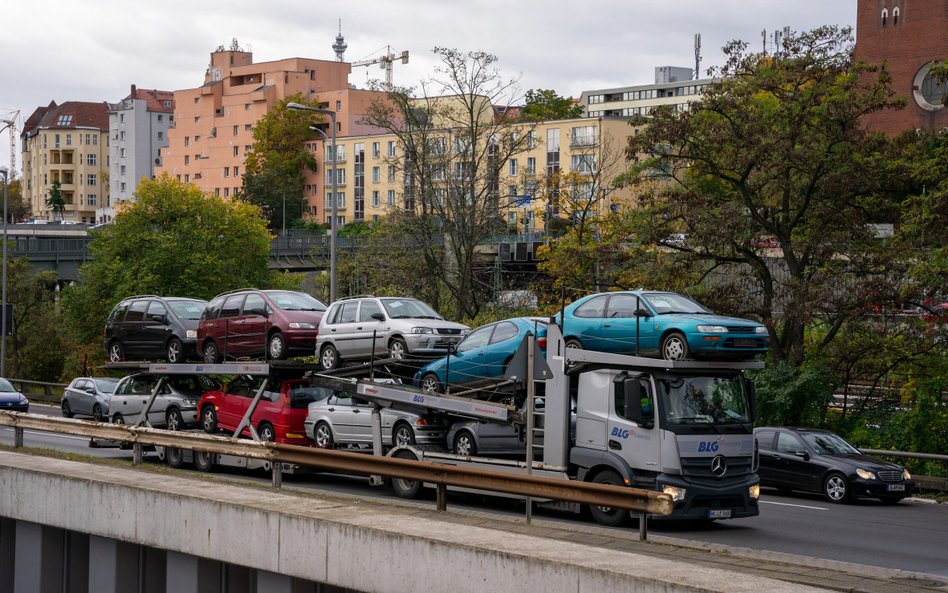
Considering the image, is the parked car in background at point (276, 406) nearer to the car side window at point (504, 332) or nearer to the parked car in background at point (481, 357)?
the parked car in background at point (481, 357)

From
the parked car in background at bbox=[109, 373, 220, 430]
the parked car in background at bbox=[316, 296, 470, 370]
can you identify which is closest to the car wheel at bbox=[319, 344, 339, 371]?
the parked car in background at bbox=[316, 296, 470, 370]

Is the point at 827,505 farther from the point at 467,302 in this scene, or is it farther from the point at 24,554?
the point at 467,302

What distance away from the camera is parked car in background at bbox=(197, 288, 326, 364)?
906 inches

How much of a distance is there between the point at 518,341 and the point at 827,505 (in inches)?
276

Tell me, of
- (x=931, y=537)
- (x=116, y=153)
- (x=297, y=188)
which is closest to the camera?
(x=931, y=537)

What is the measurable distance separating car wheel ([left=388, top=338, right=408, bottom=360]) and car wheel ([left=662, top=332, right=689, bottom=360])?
5587mm

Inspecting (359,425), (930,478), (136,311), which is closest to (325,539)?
(359,425)

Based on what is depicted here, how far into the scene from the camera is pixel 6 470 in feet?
52.6

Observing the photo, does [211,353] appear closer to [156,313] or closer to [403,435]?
[156,313]

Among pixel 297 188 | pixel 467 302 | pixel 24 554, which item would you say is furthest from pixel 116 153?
pixel 24 554

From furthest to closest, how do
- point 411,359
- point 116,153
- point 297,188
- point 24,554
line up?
point 116,153 < point 297,188 < point 411,359 < point 24,554

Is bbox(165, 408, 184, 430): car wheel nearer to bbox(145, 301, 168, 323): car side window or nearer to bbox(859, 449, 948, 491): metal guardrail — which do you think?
bbox(145, 301, 168, 323): car side window

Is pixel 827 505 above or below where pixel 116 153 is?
below

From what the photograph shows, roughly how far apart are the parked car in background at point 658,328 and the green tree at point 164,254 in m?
40.1
